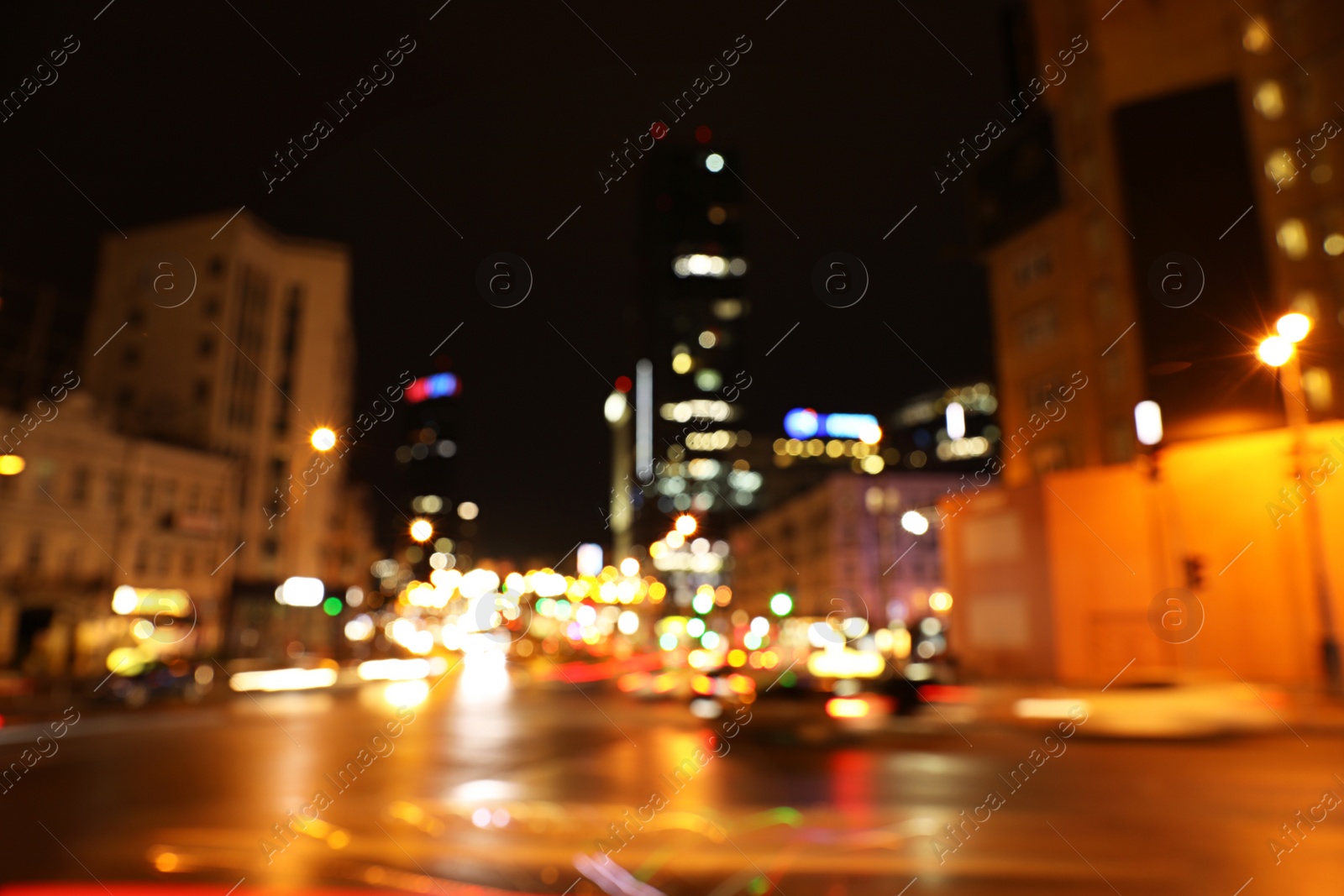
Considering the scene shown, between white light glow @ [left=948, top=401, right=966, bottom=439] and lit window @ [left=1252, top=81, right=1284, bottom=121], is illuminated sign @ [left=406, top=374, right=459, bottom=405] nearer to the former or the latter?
white light glow @ [left=948, top=401, right=966, bottom=439]

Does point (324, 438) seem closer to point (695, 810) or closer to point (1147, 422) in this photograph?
point (695, 810)

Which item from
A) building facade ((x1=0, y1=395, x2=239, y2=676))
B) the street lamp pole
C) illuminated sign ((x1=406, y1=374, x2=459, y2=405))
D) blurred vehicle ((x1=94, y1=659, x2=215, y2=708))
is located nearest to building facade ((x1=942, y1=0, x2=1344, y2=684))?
the street lamp pole

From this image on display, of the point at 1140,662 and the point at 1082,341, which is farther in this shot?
the point at 1082,341

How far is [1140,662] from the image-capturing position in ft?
99.1

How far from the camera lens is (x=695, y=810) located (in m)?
10.3

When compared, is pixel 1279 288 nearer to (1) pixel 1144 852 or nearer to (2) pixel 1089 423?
(2) pixel 1089 423

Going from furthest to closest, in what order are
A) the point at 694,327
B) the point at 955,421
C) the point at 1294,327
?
the point at 694,327
the point at 955,421
the point at 1294,327

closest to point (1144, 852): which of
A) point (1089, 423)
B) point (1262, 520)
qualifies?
point (1262, 520)

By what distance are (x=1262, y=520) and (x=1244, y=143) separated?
1317cm

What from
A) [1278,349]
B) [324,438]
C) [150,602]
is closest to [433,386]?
[324,438]

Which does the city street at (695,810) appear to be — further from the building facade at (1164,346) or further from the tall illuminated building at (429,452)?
the tall illuminated building at (429,452)

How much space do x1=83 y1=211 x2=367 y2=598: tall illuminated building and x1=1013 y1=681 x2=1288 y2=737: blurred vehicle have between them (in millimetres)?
44281

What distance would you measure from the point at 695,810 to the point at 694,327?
444ft

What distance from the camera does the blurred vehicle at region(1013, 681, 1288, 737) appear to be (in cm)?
1680
